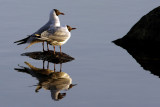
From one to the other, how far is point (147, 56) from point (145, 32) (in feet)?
5.37

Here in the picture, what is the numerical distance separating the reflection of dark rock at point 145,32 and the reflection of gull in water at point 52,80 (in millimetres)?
3171

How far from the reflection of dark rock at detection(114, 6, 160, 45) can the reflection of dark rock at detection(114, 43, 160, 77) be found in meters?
0.44

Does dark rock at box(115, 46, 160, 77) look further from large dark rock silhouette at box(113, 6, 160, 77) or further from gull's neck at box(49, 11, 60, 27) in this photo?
gull's neck at box(49, 11, 60, 27)

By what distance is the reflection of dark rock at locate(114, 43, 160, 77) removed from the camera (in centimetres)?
1323

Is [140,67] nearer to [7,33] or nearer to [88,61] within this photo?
[88,61]

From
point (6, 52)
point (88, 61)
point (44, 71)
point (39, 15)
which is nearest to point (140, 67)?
point (88, 61)

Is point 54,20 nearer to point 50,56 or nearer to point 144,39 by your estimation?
point 50,56

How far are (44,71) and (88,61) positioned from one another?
3.74ft

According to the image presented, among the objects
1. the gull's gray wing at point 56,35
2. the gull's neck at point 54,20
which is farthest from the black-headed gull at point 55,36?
the gull's neck at point 54,20

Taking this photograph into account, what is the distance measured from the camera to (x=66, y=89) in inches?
460

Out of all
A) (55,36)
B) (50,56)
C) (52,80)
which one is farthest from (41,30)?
(52,80)

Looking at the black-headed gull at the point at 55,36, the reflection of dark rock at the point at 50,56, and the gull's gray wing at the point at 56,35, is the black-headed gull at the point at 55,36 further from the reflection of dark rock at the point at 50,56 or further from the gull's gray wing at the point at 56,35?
the reflection of dark rock at the point at 50,56

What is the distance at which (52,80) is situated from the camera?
12297 mm

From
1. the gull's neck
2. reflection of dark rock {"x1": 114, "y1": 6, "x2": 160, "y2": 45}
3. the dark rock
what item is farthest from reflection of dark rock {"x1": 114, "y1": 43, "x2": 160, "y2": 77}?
the gull's neck
